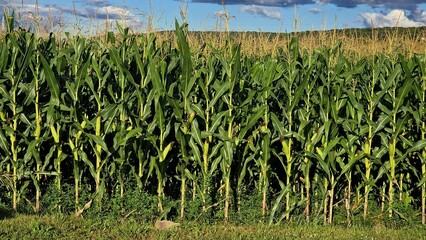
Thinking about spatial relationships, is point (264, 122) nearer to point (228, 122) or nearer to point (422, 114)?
point (228, 122)

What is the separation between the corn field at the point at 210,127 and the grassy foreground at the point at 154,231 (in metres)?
0.43

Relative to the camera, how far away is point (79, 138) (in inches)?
253

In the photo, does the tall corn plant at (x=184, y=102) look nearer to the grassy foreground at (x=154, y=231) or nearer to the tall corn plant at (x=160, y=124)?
the tall corn plant at (x=160, y=124)

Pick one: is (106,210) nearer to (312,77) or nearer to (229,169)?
(229,169)

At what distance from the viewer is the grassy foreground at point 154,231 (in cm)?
555

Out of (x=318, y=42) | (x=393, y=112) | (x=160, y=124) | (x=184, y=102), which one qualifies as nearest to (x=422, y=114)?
(x=393, y=112)

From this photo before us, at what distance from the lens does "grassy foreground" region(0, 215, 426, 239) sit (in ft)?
18.2

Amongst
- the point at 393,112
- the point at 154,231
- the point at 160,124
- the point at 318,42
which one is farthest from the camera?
the point at 318,42

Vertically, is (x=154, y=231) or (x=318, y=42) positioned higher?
(x=318, y=42)

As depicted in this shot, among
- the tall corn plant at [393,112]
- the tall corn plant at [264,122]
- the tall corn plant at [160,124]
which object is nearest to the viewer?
the tall corn plant at [160,124]

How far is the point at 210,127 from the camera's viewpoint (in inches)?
249

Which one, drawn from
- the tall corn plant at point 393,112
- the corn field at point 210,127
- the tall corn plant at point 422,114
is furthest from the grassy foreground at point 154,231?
the tall corn plant at point 393,112

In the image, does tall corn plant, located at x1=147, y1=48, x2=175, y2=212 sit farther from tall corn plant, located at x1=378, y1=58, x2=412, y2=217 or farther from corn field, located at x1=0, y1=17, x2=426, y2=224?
tall corn plant, located at x1=378, y1=58, x2=412, y2=217

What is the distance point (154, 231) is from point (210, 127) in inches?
55.1
